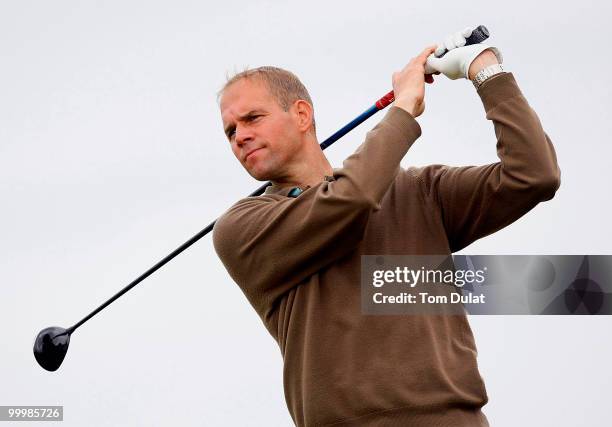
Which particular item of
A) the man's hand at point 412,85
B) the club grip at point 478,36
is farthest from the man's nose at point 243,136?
the club grip at point 478,36

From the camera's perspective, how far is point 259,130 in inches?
158

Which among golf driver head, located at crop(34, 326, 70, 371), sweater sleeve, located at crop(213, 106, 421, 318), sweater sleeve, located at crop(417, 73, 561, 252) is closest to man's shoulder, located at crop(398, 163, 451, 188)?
sweater sleeve, located at crop(417, 73, 561, 252)

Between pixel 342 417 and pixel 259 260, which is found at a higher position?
pixel 259 260

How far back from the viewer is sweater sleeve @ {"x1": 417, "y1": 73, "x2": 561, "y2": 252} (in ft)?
11.5

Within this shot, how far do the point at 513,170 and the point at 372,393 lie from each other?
919 millimetres

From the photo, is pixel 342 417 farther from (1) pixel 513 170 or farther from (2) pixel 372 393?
(1) pixel 513 170

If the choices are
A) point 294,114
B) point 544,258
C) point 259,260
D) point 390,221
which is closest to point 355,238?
point 390,221

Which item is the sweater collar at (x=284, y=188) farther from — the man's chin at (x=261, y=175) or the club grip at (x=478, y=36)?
the club grip at (x=478, y=36)

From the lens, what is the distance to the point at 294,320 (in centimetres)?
362

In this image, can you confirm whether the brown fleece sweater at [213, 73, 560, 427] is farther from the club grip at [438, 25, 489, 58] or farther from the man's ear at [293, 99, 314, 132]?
the man's ear at [293, 99, 314, 132]

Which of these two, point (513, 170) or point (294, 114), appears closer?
point (513, 170)

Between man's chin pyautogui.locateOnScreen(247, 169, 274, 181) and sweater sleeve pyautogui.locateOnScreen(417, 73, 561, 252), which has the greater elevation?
man's chin pyautogui.locateOnScreen(247, 169, 274, 181)

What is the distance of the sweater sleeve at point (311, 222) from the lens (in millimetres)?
3467

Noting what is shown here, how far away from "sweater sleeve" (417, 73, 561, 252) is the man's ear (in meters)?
0.63
